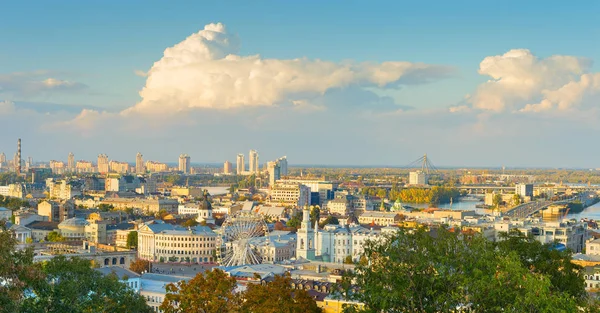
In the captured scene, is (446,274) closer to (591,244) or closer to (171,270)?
(171,270)

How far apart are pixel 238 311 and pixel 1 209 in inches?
1998

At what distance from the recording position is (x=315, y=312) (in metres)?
21.5

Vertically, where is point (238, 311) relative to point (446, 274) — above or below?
below

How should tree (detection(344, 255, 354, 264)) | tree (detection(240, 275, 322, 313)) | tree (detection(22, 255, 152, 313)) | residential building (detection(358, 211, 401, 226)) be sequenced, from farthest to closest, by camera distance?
residential building (detection(358, 211, 401, 226))
tree (detection(344, 255, 354, 264))
tree (detection(240, 275, 322, 313))
tree (detection(22, 255, 152, 313))

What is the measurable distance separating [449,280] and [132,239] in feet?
130

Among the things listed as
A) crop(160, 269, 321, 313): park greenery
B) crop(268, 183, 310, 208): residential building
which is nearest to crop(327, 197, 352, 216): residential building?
crop(268, 183, 310, 208): residential building

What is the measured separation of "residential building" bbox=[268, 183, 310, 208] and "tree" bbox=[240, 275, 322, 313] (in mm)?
72093

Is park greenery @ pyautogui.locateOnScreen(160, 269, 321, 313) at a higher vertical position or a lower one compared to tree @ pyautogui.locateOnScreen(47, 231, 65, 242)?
higher

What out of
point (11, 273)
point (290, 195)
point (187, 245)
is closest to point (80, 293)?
point (11, 273)

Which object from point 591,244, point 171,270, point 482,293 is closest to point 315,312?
point 482,293

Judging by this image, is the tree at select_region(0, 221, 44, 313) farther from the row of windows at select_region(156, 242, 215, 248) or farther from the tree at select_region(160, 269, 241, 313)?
the row of windows at select_region(156, 242, 215, 248)

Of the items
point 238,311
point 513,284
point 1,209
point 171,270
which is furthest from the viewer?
Answer: point 1,209

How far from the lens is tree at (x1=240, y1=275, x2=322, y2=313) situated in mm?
20219

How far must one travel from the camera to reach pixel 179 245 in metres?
50.7
